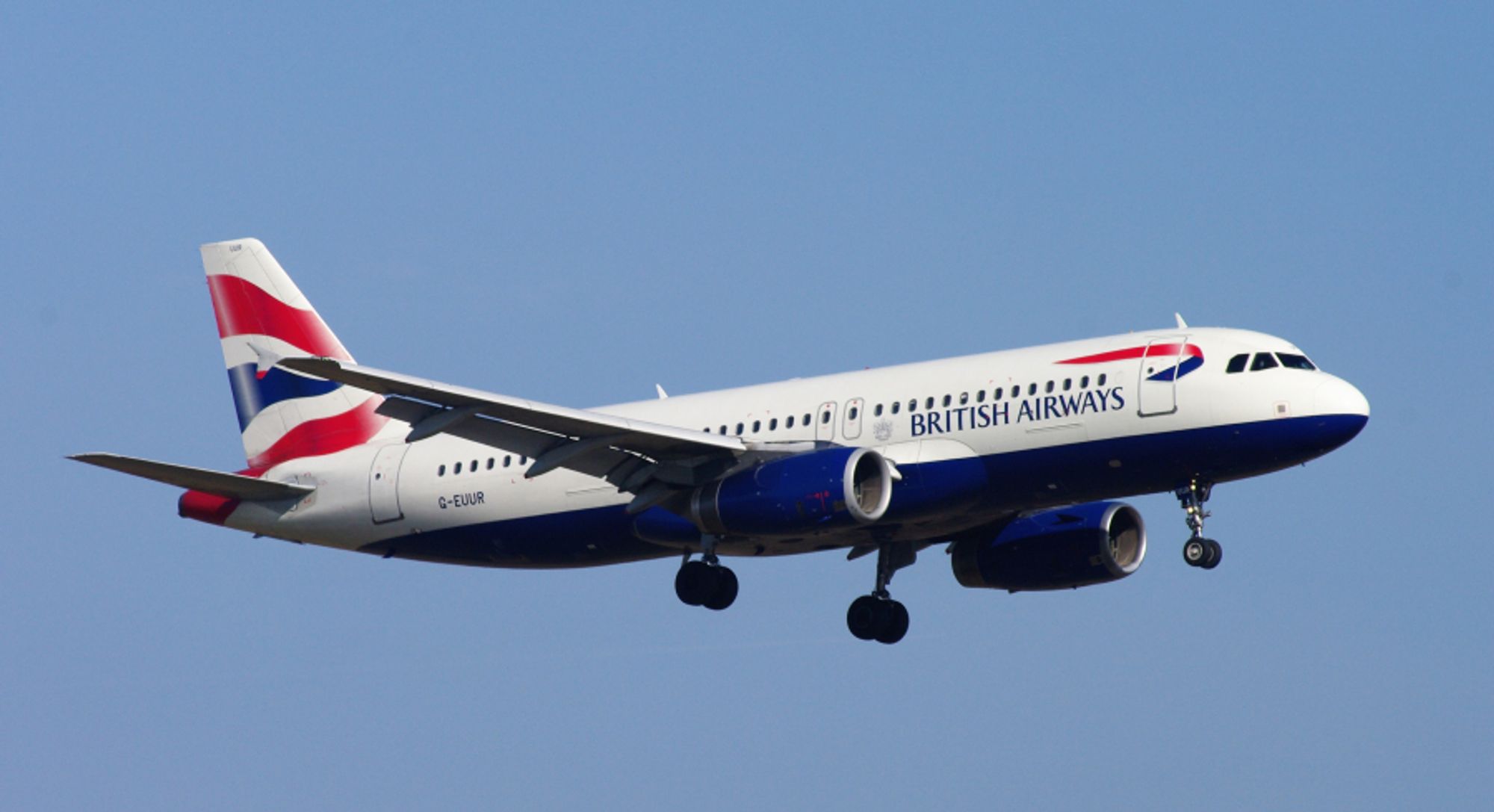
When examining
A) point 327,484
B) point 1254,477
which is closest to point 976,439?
point 1254,477

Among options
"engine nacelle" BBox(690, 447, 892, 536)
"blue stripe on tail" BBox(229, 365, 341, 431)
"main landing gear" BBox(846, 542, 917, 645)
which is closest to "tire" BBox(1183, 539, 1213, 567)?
"engine nacelle" BBox(690, 447, 892, 536)

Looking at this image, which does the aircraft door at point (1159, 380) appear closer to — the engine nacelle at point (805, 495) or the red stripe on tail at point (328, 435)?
the engine nacelle at point (805, 495)

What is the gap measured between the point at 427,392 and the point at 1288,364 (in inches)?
605

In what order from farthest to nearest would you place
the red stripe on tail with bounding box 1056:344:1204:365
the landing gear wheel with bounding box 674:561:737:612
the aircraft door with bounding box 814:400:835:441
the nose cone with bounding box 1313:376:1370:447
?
1. the landing gear wheel with bounding box 674:561:737:612
2. the aircraft door with bounding box 814:400:835:441
3. the red stripe on tail with bounding box 1056:344:1204:365
4. the nose cone with bounding box 1313:376:1370:447

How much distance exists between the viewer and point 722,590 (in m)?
44.4

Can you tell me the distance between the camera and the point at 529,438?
41.7 m

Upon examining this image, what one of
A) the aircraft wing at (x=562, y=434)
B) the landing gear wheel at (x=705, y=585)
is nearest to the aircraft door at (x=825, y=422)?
the aircraft wing at (x=562, y=434)

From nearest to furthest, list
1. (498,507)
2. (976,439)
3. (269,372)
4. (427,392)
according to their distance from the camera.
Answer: (427,392)
(976,439)
(498,507)
(269,372)

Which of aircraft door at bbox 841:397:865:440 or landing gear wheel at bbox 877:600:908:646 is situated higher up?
aircraft door at bbox 841:397:865:440

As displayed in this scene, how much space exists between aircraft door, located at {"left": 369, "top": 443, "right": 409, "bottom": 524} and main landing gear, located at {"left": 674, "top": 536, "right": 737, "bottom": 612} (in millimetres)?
6605

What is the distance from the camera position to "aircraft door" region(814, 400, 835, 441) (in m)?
42.5

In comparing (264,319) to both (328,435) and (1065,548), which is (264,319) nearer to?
(328,435)

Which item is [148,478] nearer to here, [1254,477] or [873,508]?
[873,508]

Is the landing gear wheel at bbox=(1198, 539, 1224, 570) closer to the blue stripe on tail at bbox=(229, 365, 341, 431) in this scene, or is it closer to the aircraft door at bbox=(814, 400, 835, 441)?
the aircraft door at bbox=(814, 400, 835, 441)
